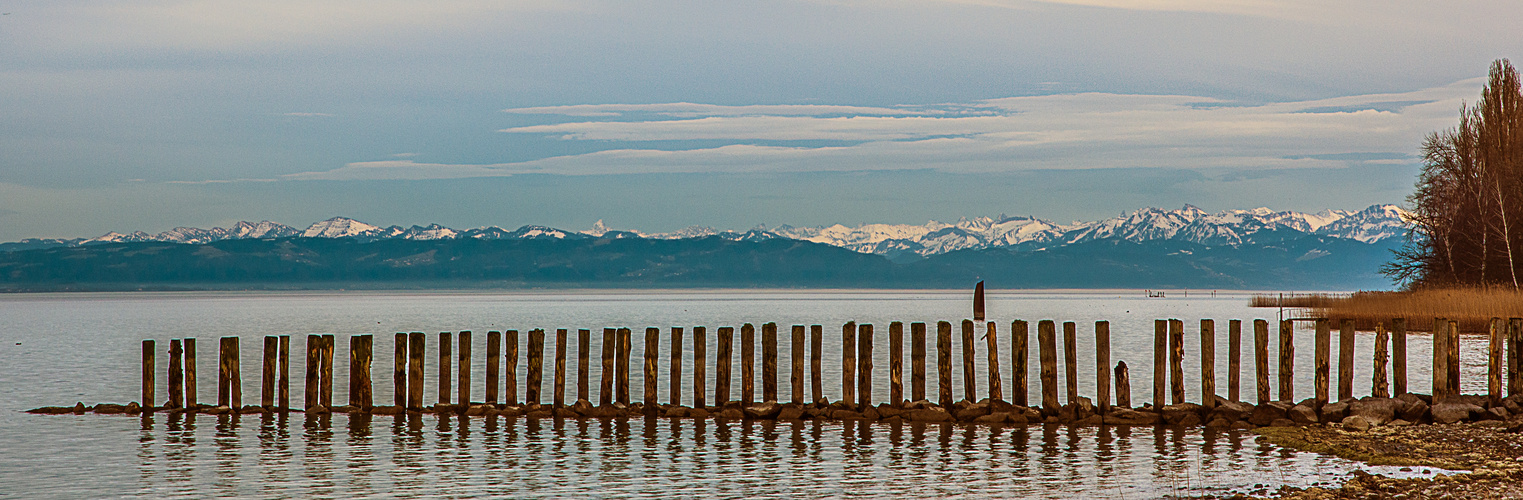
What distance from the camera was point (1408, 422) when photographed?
2311 cm

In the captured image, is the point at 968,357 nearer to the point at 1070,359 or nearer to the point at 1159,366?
the point at 1070,359

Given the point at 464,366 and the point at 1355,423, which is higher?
the point at 464,366

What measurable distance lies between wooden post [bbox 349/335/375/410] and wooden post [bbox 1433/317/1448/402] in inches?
788

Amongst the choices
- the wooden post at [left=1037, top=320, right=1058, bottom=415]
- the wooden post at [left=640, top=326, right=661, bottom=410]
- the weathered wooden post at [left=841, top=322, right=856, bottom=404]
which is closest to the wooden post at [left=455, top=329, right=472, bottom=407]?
the wooden post at [left=640, top=326, right=661, bottom=410]

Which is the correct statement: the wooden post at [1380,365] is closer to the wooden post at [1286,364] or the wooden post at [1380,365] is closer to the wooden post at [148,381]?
the wooden post at [1286,364]

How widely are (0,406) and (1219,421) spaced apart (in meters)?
28.6

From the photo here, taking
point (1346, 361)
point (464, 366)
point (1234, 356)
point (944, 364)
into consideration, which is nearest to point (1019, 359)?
point (944, 364)

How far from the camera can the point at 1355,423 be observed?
23125 millimetres

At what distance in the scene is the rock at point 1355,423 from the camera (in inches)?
905

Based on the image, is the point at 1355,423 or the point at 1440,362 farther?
the point at 1440,362

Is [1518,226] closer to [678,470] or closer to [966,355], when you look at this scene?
[966,355]

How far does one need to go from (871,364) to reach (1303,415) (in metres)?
7.86

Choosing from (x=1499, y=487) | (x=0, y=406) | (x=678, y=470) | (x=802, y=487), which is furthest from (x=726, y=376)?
(x=0, y=406)

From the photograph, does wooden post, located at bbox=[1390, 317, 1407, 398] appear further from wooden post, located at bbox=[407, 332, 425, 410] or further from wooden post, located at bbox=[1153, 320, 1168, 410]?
wooden post, located at bbox=[407, 332, 425, 410]
